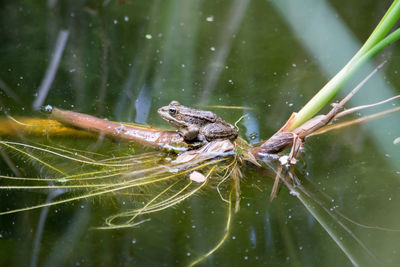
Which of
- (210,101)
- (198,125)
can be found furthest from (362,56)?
(210,101)

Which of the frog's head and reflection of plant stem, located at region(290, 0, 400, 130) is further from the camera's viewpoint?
the frog's head

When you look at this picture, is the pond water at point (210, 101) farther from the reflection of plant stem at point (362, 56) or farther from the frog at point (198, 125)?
the reflection of plant stem at point (362, 56)

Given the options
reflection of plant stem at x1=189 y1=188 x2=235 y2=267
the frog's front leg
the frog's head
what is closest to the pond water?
reflection of plant stem at x1=189 y1=188 x2=235 y2=267

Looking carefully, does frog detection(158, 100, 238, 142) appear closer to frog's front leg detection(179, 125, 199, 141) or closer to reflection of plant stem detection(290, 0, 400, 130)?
frog's front leg detection(179, 125, 199, 141)

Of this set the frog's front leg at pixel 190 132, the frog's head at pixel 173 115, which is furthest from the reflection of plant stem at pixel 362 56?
the frog's head at pixel 173 115

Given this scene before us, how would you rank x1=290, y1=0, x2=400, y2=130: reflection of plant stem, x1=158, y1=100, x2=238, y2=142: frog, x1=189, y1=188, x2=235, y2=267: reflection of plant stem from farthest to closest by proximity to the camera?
x1=158, y1=100, x2=238, y2=142: frog → x1=290, y1=0, x2=400, y2=130: reflection of plant stem → x1=189, y1=188, x2=235, y2=267: reflection of plant stem

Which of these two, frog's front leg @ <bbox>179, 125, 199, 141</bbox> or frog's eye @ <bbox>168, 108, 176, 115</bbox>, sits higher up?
frog's eye @ <bbox>168, 108, 176, 115</bbox>

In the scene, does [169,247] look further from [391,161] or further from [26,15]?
[26,15]

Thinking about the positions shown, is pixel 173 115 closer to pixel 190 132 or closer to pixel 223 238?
pixel 190 132
